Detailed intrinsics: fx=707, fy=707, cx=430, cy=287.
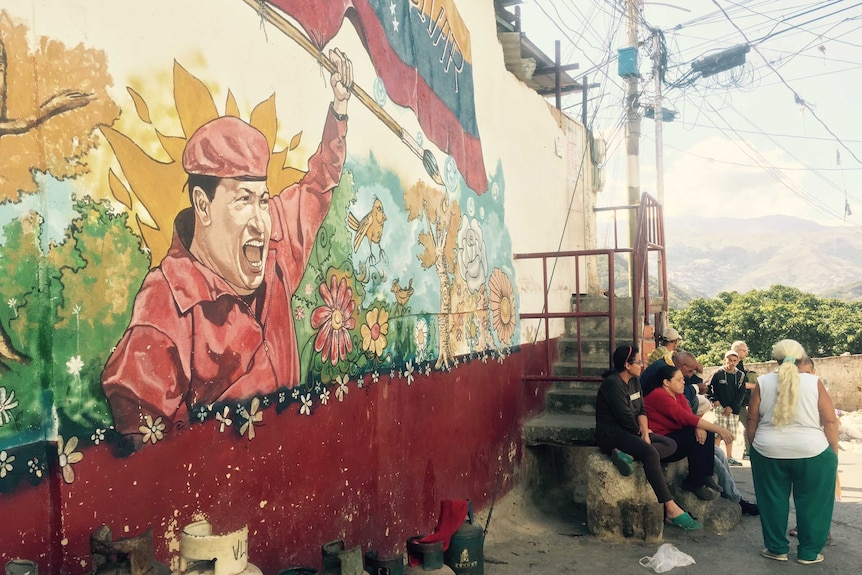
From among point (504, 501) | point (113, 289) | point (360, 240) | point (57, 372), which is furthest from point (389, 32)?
point (504, 501)

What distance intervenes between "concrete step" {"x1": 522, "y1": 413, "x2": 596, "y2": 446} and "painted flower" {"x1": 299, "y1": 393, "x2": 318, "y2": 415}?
361 centimetres

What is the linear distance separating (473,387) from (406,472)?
1.33 m

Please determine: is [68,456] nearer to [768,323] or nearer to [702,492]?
[702,492]

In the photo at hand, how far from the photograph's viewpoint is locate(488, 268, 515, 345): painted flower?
6480 millimetres

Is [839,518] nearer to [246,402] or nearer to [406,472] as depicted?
[406,472]

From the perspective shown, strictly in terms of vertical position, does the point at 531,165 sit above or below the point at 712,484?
above

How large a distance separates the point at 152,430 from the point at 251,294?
803mm

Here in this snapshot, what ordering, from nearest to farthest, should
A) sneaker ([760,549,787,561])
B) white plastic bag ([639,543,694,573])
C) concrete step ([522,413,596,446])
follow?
white plastic bag ([639,543,694,573]), sneaker ([760,549,787,561]), concrete step ([522,413,596,446])

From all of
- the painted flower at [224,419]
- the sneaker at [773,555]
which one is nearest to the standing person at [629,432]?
the sneaker at [773,555]

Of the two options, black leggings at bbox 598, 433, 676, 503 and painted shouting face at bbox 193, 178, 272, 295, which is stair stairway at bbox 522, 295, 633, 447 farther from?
painted shouting face at bbox 193, 178, 272, 295

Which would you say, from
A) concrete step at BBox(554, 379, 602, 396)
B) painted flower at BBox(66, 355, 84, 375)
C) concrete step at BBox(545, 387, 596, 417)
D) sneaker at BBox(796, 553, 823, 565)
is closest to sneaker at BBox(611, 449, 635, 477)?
sneaker at BBox(796, 553, 823, 565)

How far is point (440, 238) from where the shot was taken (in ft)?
17.8

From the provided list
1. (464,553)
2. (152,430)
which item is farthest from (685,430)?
(152,430)

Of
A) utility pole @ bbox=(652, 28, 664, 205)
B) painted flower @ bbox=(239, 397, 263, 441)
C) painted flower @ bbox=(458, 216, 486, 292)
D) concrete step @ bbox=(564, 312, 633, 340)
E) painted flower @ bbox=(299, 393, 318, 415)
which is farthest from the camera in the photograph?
utility pole @ bbox=(652, 28, 664, 205)
